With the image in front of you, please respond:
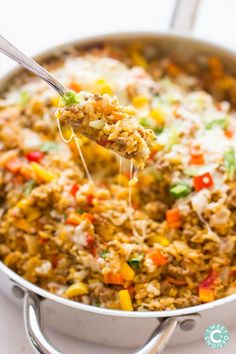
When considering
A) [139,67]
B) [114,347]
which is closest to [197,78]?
[139,67]

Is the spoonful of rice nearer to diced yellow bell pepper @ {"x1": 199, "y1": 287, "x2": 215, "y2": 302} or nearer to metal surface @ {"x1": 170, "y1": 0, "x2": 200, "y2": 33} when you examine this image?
diced yellow bell pepper @ {"x1": 199, "y1": 287, "x2": 215, "y2": 302}

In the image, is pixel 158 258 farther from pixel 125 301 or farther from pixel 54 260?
pixel 54 260

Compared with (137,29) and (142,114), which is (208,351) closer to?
(142,114)

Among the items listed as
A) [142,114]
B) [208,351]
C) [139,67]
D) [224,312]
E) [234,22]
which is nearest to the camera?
[224,312]

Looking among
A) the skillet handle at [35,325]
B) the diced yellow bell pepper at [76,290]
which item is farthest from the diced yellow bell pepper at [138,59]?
the skillet handle at [35,325]

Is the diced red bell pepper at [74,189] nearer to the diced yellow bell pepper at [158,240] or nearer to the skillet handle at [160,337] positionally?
the diced yellow bell pepper at [158,240]

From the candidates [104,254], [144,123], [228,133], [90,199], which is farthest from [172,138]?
[104,254]
